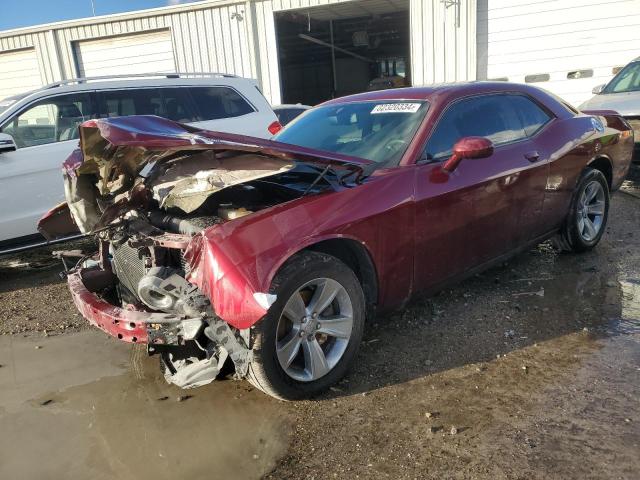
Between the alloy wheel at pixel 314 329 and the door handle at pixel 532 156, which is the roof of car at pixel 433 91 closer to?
the door handle at pixel 532 156

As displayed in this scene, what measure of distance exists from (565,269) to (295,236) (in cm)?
311

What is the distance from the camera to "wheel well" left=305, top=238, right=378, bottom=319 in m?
2.90

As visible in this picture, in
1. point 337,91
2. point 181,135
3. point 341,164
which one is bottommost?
point 337,91

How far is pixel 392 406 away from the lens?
9.17 feet

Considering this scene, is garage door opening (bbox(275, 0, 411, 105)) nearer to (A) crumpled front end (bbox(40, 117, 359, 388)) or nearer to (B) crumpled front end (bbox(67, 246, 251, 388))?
(A) crumpled front end (bbox(40, 117, 359, 388))

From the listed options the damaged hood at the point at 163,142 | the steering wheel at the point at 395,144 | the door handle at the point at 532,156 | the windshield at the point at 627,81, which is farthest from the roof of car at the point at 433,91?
the windshield at the point at 627,81

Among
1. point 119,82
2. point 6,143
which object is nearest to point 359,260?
point 6,143

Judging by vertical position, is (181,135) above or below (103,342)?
above

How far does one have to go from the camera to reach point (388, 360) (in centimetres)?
326

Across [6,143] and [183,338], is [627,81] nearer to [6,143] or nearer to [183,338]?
[183,338]

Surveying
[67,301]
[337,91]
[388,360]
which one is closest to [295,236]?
[388,360]

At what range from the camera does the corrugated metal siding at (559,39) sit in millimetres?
11422

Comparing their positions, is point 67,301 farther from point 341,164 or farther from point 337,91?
point 337,91

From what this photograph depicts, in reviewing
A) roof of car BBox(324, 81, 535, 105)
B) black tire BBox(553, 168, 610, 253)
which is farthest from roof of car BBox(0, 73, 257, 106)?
black tire BBox(553, 168, 610, 253)
